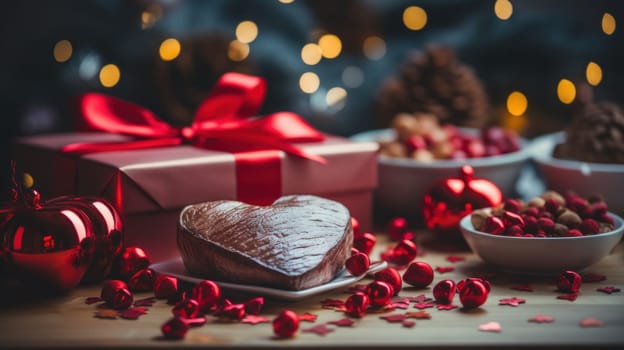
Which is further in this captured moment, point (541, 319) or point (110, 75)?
point (110, 75)

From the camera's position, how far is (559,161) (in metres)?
1.20

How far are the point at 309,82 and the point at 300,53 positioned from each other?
0.07 m

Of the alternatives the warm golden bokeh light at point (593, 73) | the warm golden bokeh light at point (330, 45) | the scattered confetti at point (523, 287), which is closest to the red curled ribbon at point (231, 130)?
the scattered confetti at point (523, 287)

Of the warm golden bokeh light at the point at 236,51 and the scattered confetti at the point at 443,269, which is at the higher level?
the warm golden bokeh light at the point at 236,51

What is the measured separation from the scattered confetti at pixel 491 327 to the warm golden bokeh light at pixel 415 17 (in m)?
0.99

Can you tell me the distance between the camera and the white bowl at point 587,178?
1.13 m

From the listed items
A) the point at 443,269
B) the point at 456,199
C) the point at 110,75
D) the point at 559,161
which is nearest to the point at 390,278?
the point at 443,269

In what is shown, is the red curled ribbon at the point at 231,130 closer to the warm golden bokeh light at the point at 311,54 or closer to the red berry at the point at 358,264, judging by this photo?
the red berry at the point at 358,264

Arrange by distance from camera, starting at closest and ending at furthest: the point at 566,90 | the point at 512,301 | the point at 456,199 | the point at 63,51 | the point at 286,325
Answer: the point at 286,325 < the point at 512,301 < the point at 456,199 < the point at 63,51 < the point at 566,90

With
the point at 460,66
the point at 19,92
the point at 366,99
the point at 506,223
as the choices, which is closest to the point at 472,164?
the point at 506,223

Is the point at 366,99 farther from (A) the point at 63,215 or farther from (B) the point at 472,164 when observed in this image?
(A) the point at 63,215

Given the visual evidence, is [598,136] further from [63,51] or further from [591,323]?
[63,51]

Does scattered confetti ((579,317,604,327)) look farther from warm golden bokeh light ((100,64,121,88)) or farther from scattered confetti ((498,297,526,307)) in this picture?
warm golden bokeh light ((100,64,121,88))

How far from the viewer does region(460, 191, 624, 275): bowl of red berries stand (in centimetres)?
90
